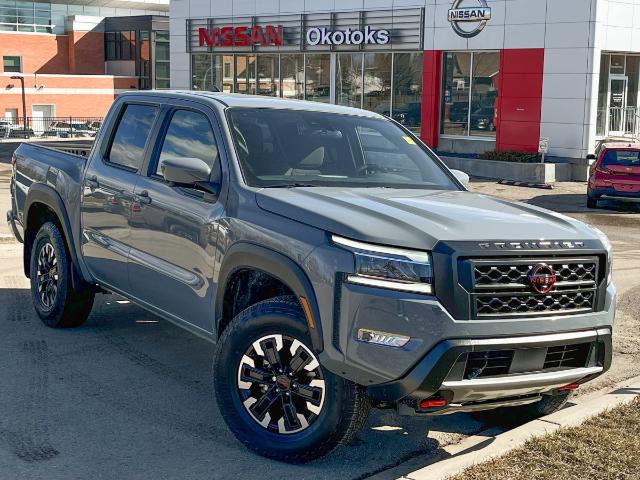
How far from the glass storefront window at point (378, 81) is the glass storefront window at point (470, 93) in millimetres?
2799

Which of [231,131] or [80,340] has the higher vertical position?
[231,131]

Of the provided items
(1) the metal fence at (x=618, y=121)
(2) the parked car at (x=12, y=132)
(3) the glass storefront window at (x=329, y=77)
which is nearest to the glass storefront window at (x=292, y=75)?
(3) the glass storefront window at (x=329, y=77)

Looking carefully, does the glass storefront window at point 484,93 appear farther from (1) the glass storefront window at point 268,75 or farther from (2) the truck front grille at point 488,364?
(2) the truck front grille at point 488,364

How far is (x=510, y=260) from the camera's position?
4.38 meters

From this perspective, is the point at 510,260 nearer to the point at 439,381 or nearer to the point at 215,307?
the point at 439,381

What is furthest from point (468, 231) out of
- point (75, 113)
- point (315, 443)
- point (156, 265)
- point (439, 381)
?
point (75, 113)

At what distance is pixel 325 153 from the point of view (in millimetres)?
5797

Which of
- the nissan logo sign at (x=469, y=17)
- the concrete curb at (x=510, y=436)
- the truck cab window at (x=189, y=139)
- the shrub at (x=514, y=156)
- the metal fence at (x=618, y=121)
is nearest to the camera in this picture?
the concrete curb at (x=510, y=436)

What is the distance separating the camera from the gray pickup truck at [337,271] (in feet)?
14.0

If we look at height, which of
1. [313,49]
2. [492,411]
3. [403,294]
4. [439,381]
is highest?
[313,49]

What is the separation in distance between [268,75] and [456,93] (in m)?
9.95

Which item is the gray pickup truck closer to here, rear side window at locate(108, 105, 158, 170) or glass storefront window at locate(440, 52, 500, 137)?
rear side window at locate(108, 105, 158, 170)

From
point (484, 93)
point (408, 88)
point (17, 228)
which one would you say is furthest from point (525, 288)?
point (408, 88)

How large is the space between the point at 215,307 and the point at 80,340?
2391 mm
